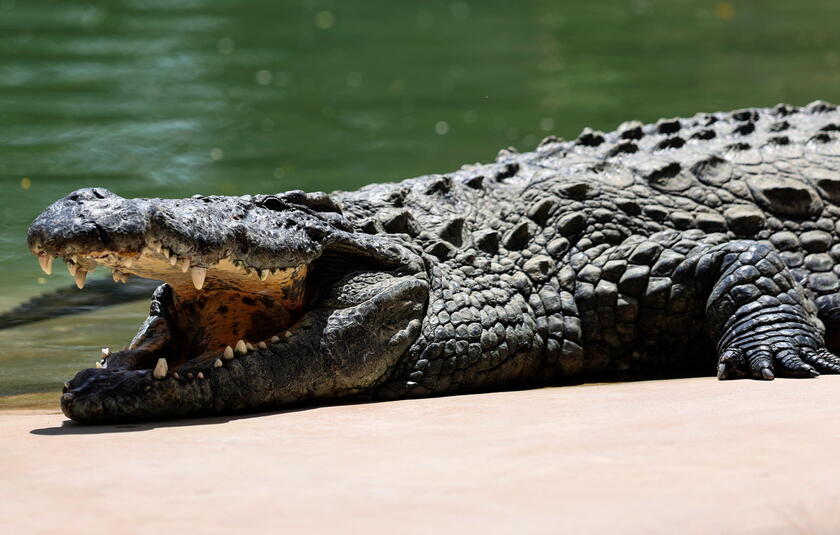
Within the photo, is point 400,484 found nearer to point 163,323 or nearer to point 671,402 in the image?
point 671,402

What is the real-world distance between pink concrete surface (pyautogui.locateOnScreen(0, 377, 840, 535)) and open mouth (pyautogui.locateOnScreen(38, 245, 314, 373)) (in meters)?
0.49

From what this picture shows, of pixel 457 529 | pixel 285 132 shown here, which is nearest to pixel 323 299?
pixel 457 529

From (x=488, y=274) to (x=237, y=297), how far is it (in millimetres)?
1090

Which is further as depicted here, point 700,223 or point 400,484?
point 700,223

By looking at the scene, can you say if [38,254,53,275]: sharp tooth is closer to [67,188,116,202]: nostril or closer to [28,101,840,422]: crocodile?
[28,101,840,422]: crocodile

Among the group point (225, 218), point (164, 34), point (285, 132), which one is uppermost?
point (164, 34)

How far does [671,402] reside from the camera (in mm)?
4254

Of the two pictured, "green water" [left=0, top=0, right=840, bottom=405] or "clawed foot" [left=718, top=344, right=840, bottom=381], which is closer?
"clawed foot" [left=718, top=344, right=840, bottom=381]

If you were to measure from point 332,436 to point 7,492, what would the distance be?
42.9 inches

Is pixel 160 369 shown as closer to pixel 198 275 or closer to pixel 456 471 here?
pixel 198 275

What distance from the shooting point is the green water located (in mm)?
10008

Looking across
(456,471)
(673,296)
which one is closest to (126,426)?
(456,471)

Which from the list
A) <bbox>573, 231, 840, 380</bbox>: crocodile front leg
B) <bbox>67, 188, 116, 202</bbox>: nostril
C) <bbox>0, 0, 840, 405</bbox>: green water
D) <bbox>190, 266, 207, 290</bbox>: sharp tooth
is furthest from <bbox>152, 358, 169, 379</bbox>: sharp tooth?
<bbox>573, 231, 840, 380</bbox>: crocodile front leg

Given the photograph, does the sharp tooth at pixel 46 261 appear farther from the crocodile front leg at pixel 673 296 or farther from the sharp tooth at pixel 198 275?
the crocodile front leg at pixel 673 296
